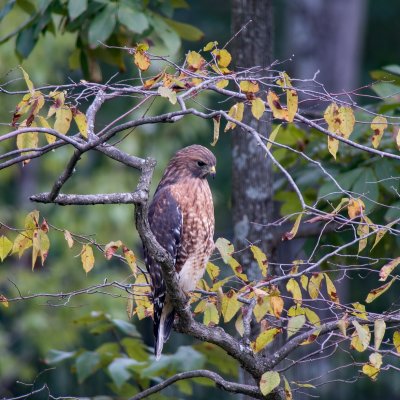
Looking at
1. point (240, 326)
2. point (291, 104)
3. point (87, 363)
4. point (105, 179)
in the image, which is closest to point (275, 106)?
point (291, 104)

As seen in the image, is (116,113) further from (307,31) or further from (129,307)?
(129,307)

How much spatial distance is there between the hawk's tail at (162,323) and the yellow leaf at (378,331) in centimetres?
134

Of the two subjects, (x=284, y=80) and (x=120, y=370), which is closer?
(x=284, y=80)

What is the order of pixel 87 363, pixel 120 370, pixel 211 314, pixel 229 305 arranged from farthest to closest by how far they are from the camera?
pixel 87 363, pixel 120 370, pixel 211 314, pixel 229 305

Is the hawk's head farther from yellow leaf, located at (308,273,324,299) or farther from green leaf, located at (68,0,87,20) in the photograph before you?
yellow leaf, located at (308,273,324,299)

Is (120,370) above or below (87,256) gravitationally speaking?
below

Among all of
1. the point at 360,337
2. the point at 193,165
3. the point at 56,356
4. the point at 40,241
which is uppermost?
the point at 40,241

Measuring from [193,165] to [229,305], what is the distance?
55.1 inches

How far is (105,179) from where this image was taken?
37.6 feet

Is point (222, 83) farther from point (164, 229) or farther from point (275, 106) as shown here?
point (164, 229)

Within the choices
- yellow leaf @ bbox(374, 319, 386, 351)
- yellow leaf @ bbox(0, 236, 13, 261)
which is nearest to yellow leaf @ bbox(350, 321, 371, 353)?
yellow leaf @ bbox(374, 319, 386, 351)

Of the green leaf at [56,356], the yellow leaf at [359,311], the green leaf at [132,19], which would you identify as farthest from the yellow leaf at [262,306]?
the green leaf at [132,19]

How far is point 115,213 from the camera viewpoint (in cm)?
1088

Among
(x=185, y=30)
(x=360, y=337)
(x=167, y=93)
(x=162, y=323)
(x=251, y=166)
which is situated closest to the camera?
(x=360, y=337)
